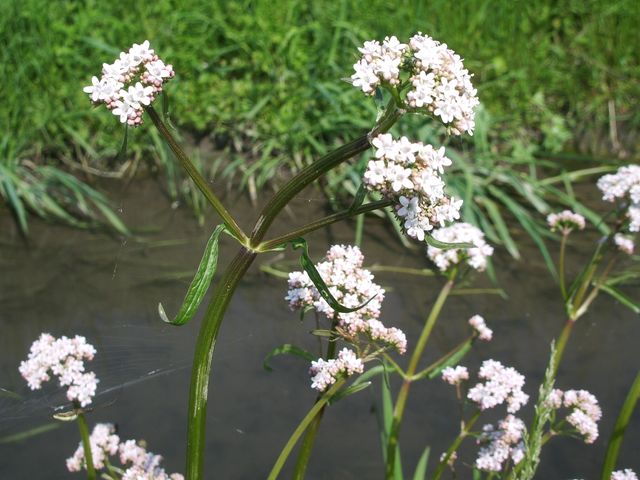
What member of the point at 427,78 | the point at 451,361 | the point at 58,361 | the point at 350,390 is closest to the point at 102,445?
the point at 58,361

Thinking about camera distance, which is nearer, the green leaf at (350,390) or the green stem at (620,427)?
the green leaf at (350,390)

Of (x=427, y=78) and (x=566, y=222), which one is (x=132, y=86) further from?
(x=566, y=222)

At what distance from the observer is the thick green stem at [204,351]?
1.33 metres

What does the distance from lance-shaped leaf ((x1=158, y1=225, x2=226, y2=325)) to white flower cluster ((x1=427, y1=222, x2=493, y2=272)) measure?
840 millimetres

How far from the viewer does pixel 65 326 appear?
3406 mm

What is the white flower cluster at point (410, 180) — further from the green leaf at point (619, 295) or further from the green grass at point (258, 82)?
the green grass at point (258, 82)

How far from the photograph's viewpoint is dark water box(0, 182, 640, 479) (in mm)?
2734

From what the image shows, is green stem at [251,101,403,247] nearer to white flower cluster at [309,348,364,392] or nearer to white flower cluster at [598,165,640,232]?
white flower cluster at [309,348,364,392]

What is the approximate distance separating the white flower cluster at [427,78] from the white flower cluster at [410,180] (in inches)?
2.1

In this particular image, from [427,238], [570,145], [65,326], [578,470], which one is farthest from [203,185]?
[570,145]

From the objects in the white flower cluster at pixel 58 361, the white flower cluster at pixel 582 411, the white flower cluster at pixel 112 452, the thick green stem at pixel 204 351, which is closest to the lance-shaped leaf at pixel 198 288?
the thick green stem at pixel 204 351

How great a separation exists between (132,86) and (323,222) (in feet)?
1.13

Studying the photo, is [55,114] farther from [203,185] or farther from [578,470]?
[203,185]

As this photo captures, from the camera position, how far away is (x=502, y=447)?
1.95m
